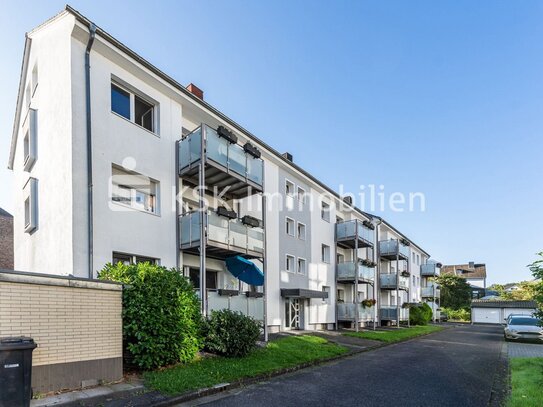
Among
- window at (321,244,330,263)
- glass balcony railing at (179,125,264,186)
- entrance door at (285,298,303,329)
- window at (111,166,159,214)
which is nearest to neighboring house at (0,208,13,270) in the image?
window at (111,166,159,214)

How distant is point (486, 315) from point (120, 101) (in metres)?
45.6

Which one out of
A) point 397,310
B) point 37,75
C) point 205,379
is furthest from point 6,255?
point 397,310

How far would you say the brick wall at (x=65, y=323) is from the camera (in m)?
6.26

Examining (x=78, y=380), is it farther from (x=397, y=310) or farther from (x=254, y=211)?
(x=397, y=310)

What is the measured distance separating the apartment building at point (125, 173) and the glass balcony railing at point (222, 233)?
0.04 m

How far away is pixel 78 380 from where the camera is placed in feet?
22.6

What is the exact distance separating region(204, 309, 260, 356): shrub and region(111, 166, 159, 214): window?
4173 millimetres

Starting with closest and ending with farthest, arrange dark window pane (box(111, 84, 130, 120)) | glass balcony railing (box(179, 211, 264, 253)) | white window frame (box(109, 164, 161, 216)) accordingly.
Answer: white window frame (box(109, 164, 161, 216)) < dark window pane (box(111, 84, 130, 120)) < glass balcony railing (box(179, 211, 264, 253))

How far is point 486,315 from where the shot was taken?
42656 mm

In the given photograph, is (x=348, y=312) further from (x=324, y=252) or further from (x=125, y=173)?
(x=125, y=173)

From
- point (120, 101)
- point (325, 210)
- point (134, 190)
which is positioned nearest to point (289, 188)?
point (325, 210)

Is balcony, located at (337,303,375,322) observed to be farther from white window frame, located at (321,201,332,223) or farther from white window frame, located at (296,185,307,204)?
white window frame, located at (296,185,307,204)

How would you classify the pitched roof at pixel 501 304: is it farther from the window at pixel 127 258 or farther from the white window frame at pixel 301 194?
the window at pixel 127 258

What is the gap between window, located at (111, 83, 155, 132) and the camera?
11898 millimetres
